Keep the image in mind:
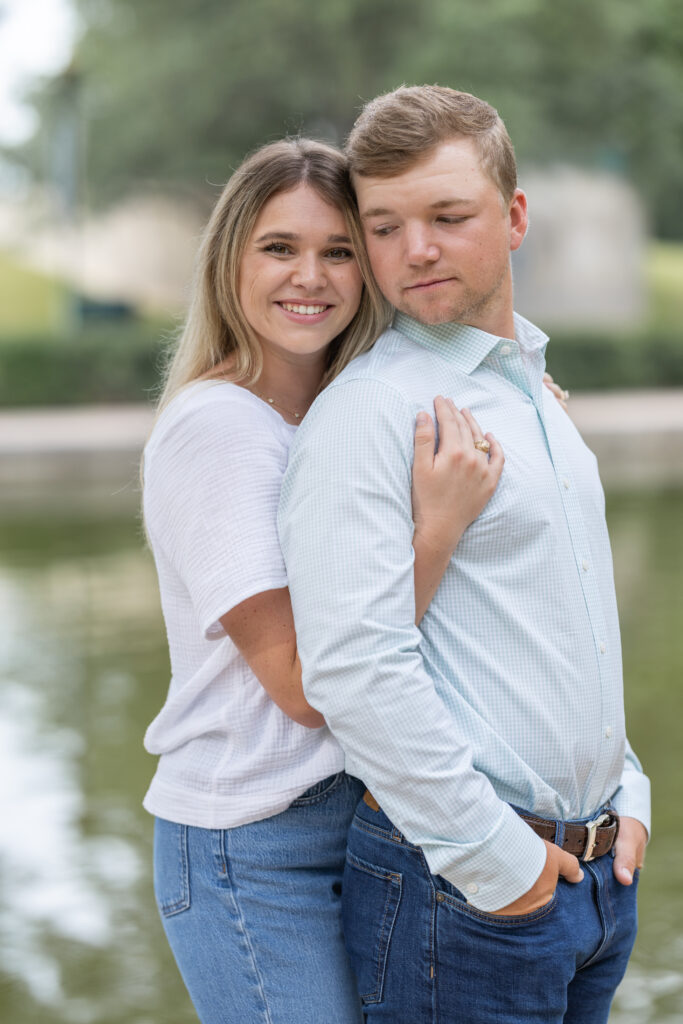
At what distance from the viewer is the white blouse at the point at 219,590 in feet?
6.15

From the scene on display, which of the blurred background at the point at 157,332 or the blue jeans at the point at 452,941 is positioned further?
the blurred background at the point at 157,332

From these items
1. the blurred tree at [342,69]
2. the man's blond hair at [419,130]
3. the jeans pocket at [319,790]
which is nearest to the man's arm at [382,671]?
the jeans pocket at [319,790]

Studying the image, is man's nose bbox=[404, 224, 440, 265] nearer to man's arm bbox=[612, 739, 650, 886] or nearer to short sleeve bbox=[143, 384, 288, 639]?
short sleeve bbox=[143, 384, 288, 639]

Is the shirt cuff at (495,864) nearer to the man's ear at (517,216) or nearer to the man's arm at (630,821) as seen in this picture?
the man's arm at (630,821)

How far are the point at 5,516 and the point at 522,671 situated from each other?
30.1 ft

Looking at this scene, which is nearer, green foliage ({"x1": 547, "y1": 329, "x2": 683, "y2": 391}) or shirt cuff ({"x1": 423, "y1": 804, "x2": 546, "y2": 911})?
shirt cuff ({"x1": 423, "y1": 804, "x2": 546, "y2": 911})

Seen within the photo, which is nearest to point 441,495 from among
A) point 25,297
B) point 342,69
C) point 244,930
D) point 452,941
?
point 452,941

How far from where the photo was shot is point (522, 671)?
185 centimetres

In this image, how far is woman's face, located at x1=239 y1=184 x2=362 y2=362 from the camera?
207 cm

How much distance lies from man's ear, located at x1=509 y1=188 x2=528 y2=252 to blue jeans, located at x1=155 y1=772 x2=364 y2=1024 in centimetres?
90

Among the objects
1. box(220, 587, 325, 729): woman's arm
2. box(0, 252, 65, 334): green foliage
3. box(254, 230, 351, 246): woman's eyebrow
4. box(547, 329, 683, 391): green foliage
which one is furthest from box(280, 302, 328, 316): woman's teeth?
box(0, 252, 65, 334): green foliage

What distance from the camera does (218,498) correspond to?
1.89 meters

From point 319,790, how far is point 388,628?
0.40 m

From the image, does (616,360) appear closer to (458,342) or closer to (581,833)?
(458,342)
